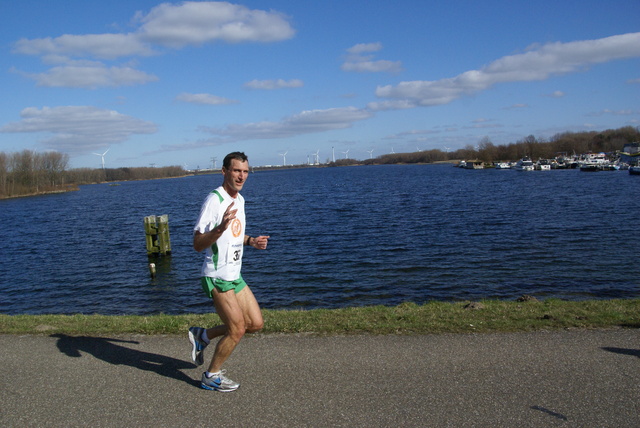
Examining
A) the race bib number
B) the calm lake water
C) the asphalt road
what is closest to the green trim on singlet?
the race bib number

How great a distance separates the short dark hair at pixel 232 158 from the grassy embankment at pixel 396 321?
9.43 ft

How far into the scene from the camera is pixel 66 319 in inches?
343

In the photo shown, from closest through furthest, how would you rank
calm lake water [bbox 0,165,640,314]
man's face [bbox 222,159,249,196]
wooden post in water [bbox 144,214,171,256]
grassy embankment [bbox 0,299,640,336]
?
man's face [bbox 222,159,249,196], grassy embankment [bbox 0,299,640,336], calm lake water [bbox 0,165,640,314], wooden post in water [bbox 144,214,171,256]

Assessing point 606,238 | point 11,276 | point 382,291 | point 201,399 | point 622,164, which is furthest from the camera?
point 622,164

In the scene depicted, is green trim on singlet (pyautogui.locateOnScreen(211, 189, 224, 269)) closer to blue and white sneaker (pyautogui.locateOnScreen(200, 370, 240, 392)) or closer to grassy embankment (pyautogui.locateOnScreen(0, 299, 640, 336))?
blue and white sneaker (pyautogui.locateOnScreen(200, 370, 240, 392))

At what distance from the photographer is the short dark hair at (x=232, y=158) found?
5461 millimetres

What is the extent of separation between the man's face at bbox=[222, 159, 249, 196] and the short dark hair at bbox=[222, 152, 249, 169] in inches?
1.2

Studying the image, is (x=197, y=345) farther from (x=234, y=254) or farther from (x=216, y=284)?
(x=234, y=254)

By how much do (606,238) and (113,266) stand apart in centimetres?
2438

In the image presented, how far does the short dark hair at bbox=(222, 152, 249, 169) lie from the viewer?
Result: 5461 millimetres

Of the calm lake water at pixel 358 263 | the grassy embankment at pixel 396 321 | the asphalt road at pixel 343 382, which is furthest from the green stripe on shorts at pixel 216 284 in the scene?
the calm lake water at pixel 358 263

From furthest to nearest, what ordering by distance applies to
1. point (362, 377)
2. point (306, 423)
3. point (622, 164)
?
1. point (622, 164)
2. point (362, 377)
3. point (306, 423)

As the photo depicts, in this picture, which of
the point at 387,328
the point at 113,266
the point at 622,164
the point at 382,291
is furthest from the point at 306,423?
the point at 622,164

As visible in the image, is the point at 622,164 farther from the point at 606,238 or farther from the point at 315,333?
the point at 315,333
